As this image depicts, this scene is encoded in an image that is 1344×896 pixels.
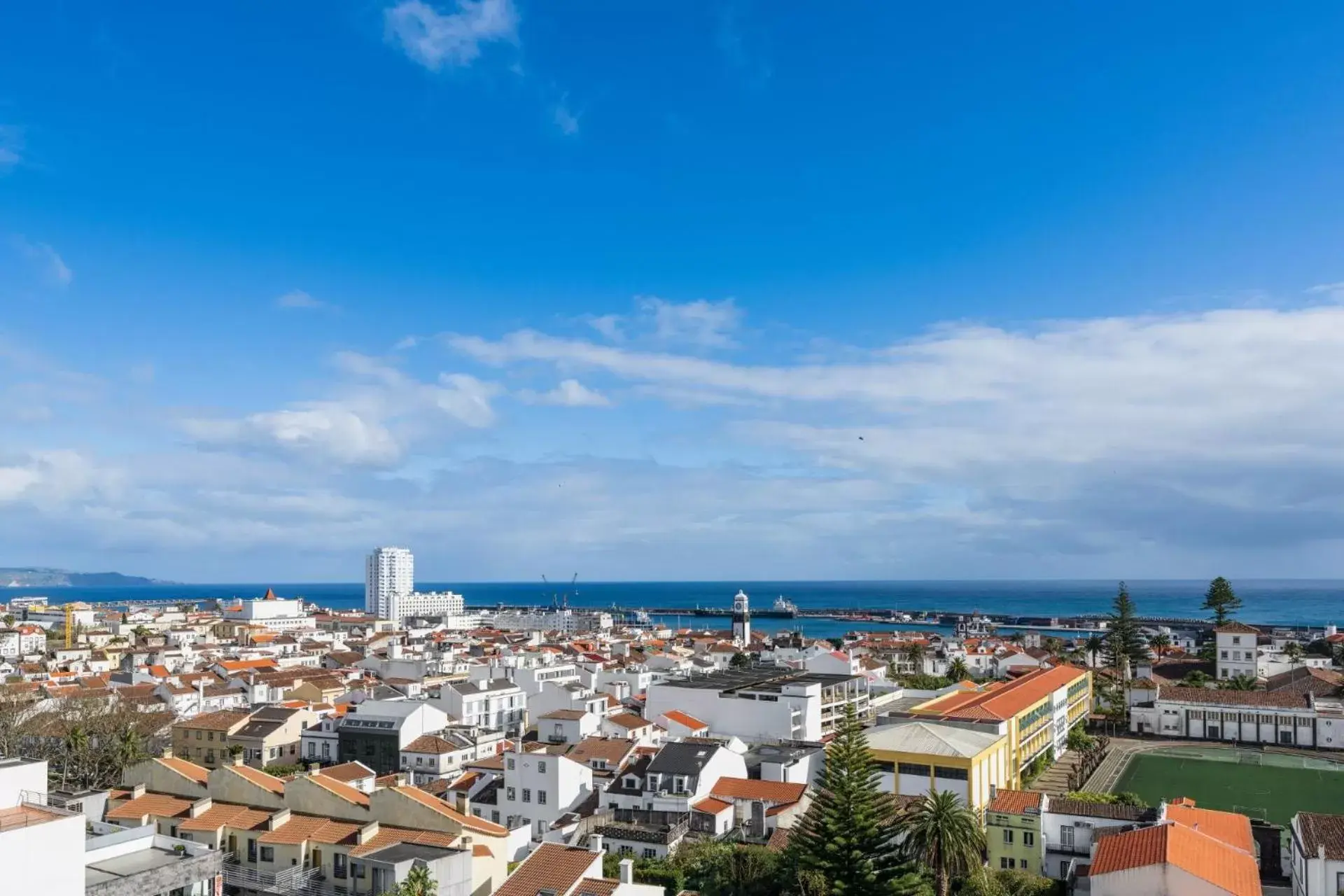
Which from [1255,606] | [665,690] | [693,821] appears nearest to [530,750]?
[693,821]

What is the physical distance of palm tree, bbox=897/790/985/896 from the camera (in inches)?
858

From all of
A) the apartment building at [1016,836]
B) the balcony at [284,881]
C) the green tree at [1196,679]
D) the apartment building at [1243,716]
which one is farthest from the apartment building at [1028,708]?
the balcony at [284,881]

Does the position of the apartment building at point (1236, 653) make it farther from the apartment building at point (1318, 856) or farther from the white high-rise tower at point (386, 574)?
the white high-rise tower at point (386, 574)

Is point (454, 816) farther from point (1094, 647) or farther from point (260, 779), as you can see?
point (1094, 647)

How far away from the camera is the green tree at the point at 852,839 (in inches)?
Answer: 918

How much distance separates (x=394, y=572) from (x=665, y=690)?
468ft

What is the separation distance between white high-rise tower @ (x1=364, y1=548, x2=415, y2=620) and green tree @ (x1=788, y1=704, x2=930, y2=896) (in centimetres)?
15582

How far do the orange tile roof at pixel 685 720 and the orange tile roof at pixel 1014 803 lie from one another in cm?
1533

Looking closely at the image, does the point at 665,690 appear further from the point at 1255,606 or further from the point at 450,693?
the point at 1255,606

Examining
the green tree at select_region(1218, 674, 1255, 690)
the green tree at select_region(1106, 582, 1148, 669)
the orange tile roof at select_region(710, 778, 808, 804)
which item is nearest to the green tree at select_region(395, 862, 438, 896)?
the orange tile roof at select_region(710, 778, 808, 804)

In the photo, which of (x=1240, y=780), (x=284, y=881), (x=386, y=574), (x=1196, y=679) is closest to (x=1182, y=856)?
(x=284, y=881)

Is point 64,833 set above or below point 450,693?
above

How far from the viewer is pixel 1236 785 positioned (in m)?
39.2

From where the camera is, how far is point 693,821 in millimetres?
28078
